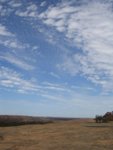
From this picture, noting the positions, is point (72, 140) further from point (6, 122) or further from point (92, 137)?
point (6, 122)

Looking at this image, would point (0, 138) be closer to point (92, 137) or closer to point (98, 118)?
point (92, 137)

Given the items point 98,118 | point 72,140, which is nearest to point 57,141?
point 72,140

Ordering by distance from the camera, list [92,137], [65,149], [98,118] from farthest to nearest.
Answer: [98,118], [92,137], [65,149]

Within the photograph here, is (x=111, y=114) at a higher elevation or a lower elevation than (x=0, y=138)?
higher

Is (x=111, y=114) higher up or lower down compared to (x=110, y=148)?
higher up

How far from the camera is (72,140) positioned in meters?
13.3

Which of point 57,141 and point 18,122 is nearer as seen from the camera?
point 57,141

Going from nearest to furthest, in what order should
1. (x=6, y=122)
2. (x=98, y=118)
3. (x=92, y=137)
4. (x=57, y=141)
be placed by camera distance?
(x=57, y=141) → (x=92, y=137) → (x=6, y=122) → (x=98, y=118)

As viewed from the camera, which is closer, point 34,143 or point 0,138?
point 34,143

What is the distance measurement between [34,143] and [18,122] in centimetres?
1184

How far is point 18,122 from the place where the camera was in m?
24.4

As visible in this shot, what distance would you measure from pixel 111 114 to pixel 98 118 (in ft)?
7.99

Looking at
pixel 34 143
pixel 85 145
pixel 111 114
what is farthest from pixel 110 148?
pixel 111 114

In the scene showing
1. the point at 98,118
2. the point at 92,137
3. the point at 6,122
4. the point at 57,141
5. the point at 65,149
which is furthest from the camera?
the point at 98,118
